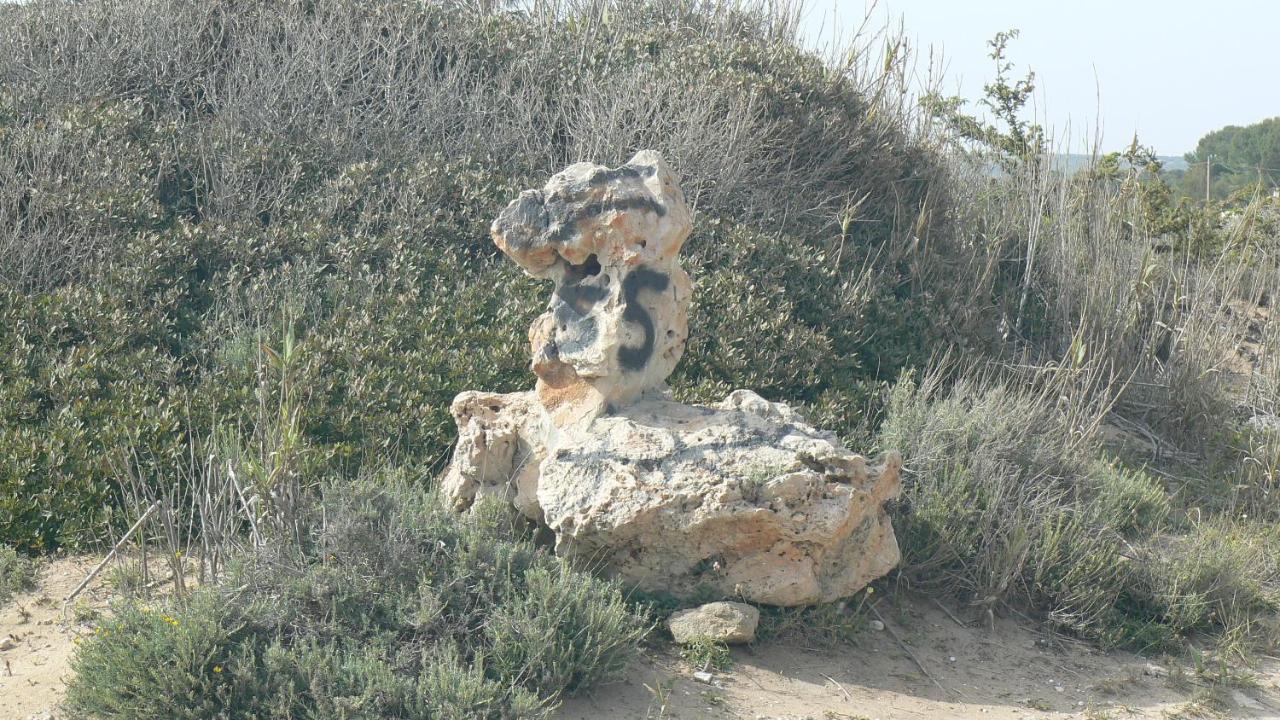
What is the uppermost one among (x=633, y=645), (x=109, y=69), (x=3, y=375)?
(x=109, y=69)

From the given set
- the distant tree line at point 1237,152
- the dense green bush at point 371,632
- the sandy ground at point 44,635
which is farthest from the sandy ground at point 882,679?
the distant tree line at point 1237,152

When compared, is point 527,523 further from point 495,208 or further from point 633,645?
point 495,208

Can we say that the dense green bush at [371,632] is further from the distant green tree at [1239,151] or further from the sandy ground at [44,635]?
the distant green tree at [1239,151]

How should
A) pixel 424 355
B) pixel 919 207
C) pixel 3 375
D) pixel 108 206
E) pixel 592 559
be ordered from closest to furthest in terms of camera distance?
pixel 592 559 < pixel 3 375 < pixel 424 355 < pixel 108 206 < pixel 919 207

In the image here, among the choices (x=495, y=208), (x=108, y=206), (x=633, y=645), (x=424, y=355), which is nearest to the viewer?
(x=633, y=645)

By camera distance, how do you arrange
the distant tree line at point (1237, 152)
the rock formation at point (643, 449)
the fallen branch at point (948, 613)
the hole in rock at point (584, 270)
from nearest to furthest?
1. the rock formation at point (643, 449)
2. the hole in rock at point (584, 270)
3. the fallen branch at point (948, 613)
4. the distant tree line at point (1237, 152)

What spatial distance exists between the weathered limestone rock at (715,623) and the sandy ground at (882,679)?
4.1 inches

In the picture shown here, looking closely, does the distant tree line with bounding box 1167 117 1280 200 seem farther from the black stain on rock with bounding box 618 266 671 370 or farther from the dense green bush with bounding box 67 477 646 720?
the dense green bush with bounding box 67 477 646 720

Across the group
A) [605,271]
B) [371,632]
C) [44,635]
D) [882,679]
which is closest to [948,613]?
[882,679]

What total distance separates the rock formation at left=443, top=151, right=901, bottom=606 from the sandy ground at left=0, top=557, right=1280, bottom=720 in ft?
1.12

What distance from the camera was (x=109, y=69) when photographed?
8.49 meters

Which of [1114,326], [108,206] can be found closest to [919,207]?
[1114,326]

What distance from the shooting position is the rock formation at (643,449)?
15.1 feet

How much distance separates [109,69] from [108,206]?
6.55ft
